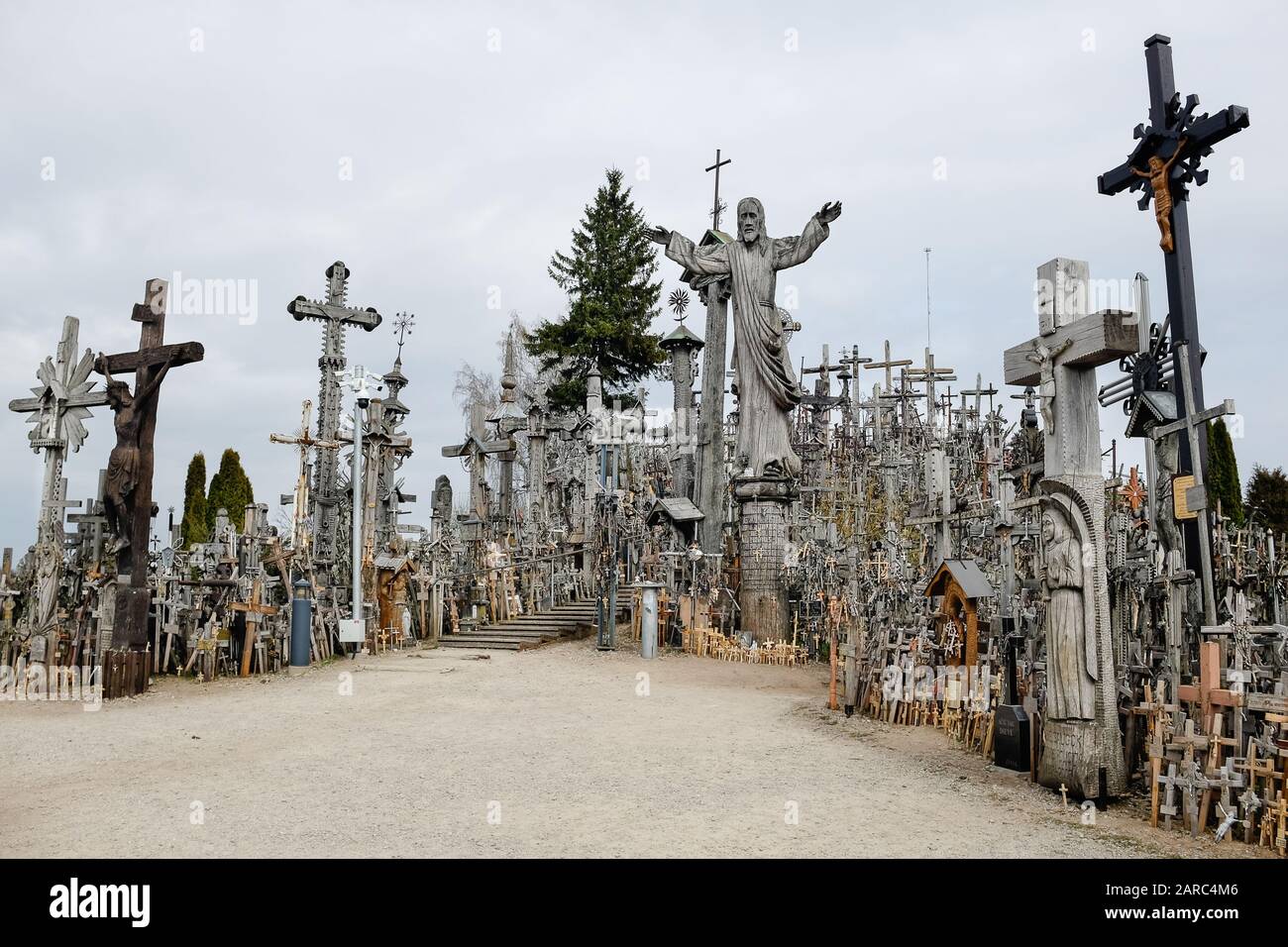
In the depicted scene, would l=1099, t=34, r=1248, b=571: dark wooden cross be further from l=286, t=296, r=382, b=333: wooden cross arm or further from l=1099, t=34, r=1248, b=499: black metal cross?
l=286, t=296, r=382, b=333: wooden cross arm

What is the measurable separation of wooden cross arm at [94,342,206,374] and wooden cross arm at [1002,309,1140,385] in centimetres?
1178

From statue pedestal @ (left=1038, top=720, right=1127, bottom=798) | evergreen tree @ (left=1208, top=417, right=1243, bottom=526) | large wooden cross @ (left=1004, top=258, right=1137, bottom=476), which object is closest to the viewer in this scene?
statue pedestal @ (left=1038, top=720, right=1127, bottom=798)

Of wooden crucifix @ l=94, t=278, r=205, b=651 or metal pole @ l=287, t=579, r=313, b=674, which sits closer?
wooden crucifix @ l=94, t=278, r=205, b=651

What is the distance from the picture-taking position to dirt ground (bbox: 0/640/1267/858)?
19.9ft

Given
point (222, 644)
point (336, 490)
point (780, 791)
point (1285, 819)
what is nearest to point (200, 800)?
point (780, 791)

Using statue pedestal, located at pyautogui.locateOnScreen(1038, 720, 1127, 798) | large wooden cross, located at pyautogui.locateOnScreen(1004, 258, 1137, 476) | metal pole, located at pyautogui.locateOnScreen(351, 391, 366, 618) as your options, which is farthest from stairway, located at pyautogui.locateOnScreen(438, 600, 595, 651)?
large wooden cross, located at pyautogui.locateOnScreen(1004, 258, 1137, 476)

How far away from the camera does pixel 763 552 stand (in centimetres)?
1916

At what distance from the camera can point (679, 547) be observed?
1998 centimetres

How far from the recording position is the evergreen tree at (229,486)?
29.9 m

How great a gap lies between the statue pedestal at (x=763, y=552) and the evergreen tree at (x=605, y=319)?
50.7 ft

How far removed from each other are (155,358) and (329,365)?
35.1 feet

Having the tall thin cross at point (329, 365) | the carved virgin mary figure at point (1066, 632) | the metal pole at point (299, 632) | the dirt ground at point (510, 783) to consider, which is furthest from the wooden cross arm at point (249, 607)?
the carved virgin mary figure at point (1066, 632)

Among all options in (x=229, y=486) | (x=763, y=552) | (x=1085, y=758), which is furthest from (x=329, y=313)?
(x=1085, y=758)

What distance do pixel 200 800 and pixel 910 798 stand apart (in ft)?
18.5
